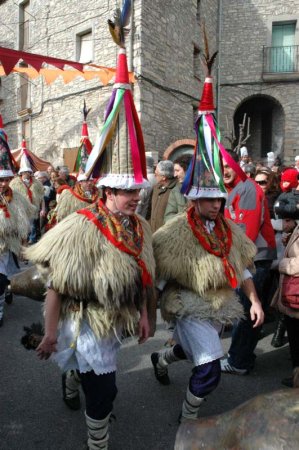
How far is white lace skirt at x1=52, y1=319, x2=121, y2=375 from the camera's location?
6.95ft

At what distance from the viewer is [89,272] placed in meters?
2.04

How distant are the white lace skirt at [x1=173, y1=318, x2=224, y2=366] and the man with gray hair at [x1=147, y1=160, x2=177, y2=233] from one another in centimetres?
252

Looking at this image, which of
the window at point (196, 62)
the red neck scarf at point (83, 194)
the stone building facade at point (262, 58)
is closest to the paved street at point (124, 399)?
the red neck scarf at point (83, 194)

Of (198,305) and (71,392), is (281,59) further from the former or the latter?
(71,392)

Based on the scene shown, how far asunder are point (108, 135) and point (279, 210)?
73.1 inches

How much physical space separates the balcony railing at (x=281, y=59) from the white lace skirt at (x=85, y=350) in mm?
18763

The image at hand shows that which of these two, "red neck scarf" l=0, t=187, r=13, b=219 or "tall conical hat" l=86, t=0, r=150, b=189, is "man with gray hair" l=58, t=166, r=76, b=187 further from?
"tall conical hat" l=86, t=0, r=150, b=189

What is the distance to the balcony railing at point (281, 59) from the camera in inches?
715

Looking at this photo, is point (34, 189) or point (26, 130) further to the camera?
point (26, 130)

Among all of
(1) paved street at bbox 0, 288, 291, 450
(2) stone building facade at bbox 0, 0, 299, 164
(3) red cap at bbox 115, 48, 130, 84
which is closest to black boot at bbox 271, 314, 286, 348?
(1) paved street at bbox 0, 288, 291, 450

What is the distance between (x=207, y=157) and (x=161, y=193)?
2.52m

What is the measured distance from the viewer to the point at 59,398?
311 cm

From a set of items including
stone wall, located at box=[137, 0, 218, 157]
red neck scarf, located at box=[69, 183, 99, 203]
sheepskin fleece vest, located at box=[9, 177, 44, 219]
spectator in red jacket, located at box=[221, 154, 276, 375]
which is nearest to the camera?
spectator in red jacket, located at box=[221, 154, 276, 375]

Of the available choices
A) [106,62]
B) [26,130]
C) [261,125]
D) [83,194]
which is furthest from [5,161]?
[261,125]
